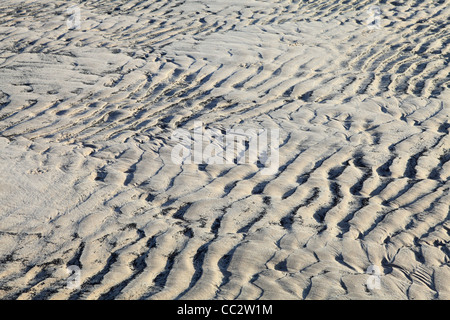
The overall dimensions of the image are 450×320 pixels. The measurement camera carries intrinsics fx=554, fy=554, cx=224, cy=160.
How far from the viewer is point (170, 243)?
125 inches

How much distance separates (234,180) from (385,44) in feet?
11.6

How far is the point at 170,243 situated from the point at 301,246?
75cm

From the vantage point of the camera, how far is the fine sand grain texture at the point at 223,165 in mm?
2969

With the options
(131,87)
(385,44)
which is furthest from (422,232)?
(385,44)

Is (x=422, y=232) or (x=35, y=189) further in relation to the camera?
(x=35, y=189)

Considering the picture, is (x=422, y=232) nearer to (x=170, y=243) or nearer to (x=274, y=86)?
(x=170, y=243)

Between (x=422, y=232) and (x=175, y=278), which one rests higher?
(x=175, y=278)

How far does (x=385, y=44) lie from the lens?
256 inches

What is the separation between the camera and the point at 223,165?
13.4ft

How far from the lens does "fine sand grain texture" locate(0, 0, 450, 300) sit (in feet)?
9.74

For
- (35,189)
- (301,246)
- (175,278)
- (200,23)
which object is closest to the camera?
(175,278)
